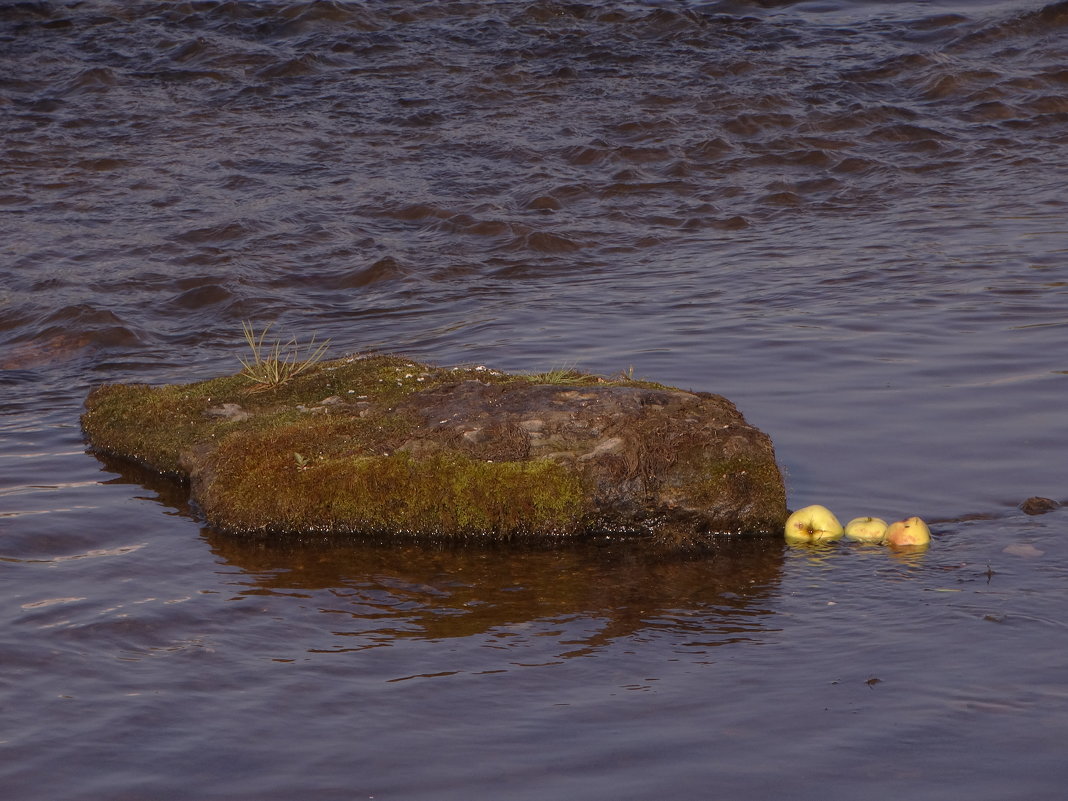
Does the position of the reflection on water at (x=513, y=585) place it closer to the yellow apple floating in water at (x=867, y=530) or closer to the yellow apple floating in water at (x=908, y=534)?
the yellow apple floating in water at (x=867, y=530)

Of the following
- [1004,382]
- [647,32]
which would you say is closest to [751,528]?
[1004,382]

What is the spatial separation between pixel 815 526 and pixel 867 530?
202mm

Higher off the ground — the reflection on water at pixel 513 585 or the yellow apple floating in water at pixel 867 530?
the yellow apple floating in water at pixel 867 530

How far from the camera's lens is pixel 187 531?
5.46 m

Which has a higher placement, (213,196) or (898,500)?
(213,196)

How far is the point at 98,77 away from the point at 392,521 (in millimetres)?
11456

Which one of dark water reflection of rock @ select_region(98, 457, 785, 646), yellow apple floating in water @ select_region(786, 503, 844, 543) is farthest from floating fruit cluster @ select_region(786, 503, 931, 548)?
dark water reflection of rock @ select_region(98, 457, 785, 646)

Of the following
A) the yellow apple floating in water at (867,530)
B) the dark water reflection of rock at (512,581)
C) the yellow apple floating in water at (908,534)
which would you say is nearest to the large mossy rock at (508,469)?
the dark water reflection of rock at (512,581)

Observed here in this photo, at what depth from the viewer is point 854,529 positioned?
518cm

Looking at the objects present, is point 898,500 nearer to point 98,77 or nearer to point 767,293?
point 767,293

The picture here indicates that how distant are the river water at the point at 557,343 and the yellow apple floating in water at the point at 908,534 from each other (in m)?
0.06

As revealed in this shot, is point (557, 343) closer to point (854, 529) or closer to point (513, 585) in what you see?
point (854, 529)

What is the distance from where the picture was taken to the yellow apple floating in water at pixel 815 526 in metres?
5.24

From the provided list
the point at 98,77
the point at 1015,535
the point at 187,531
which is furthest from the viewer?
the point at 98,77
